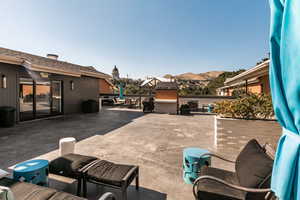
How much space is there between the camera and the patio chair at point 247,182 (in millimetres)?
1513

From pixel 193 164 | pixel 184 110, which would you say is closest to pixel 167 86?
pixel 184 110

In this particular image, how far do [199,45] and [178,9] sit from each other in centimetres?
497

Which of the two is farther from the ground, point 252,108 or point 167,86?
point 167,86

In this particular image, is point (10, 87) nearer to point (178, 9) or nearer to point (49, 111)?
point (49, 111)

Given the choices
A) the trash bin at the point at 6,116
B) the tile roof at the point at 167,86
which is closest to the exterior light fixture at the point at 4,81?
the trash bin at the point at 6,116

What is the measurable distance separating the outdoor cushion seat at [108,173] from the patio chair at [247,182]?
3.43ft

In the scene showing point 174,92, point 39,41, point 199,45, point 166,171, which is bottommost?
point 166,171

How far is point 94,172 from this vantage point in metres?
2.10

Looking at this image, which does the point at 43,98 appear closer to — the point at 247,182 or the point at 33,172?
the point at 33,172

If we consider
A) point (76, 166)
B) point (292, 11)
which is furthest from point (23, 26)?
point (292, 11)

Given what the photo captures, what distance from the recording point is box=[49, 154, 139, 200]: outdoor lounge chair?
6.38ft

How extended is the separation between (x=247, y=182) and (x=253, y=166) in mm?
220

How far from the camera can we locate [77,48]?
34.8ft

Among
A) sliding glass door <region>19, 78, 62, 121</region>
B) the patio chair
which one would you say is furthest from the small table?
sliding glass door <region>19, 78, 62, 121</region>
